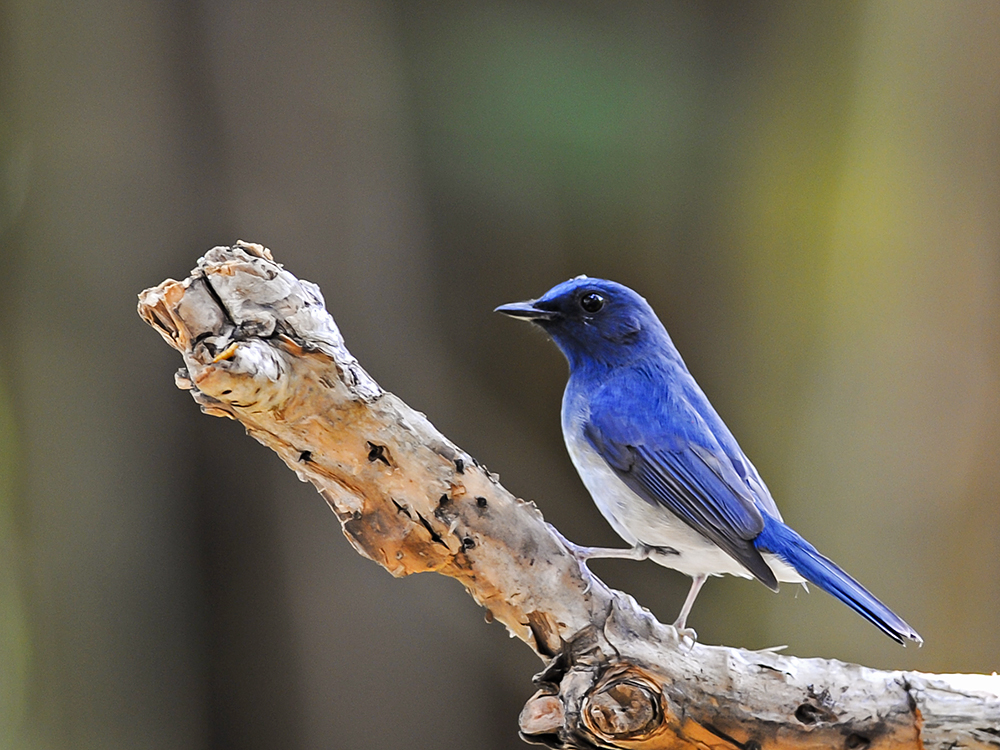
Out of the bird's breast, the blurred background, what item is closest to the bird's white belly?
the bird's breast

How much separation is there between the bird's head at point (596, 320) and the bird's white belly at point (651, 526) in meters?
0.27

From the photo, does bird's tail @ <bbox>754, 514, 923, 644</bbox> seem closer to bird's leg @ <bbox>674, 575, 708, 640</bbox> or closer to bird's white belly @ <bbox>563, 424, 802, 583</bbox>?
bird's white belly @ <bbox>563, 424, 802, 583</bbox>

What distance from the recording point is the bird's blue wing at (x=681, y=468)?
1932 millimetres

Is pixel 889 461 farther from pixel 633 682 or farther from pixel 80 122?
pixel 80 122

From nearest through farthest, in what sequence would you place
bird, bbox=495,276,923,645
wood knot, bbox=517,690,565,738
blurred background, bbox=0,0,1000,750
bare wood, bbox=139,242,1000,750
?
bare wood, bbox=139,242,1000,750 → wood knot, bbox=517,690,565,738 → bird, bbox=495,276,923,645 → blurred background, bbox=0,0,1000,750

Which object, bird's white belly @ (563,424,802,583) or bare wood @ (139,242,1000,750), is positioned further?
bird's white belly @ (563,424,802,583)

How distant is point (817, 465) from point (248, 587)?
8.24ft

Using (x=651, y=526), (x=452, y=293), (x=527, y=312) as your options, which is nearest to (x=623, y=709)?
(x=651, y=526)

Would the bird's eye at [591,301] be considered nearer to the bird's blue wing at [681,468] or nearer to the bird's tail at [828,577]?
the bird's blue wing at [681,468]

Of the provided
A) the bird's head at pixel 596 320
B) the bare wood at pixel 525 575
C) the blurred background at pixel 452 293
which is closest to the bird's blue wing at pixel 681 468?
the bird's head at pixel 596 320

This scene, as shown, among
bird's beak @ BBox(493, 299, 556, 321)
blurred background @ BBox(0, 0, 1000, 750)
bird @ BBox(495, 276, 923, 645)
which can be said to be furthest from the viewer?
blurred background @ BBox(0, 0, 1000, 750)

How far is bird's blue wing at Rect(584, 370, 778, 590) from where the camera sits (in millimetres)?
1932

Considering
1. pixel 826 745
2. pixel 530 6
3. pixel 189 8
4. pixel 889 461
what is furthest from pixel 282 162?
pixel 889 461

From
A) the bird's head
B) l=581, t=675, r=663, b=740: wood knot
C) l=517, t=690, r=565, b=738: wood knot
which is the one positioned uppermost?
the bird's head
